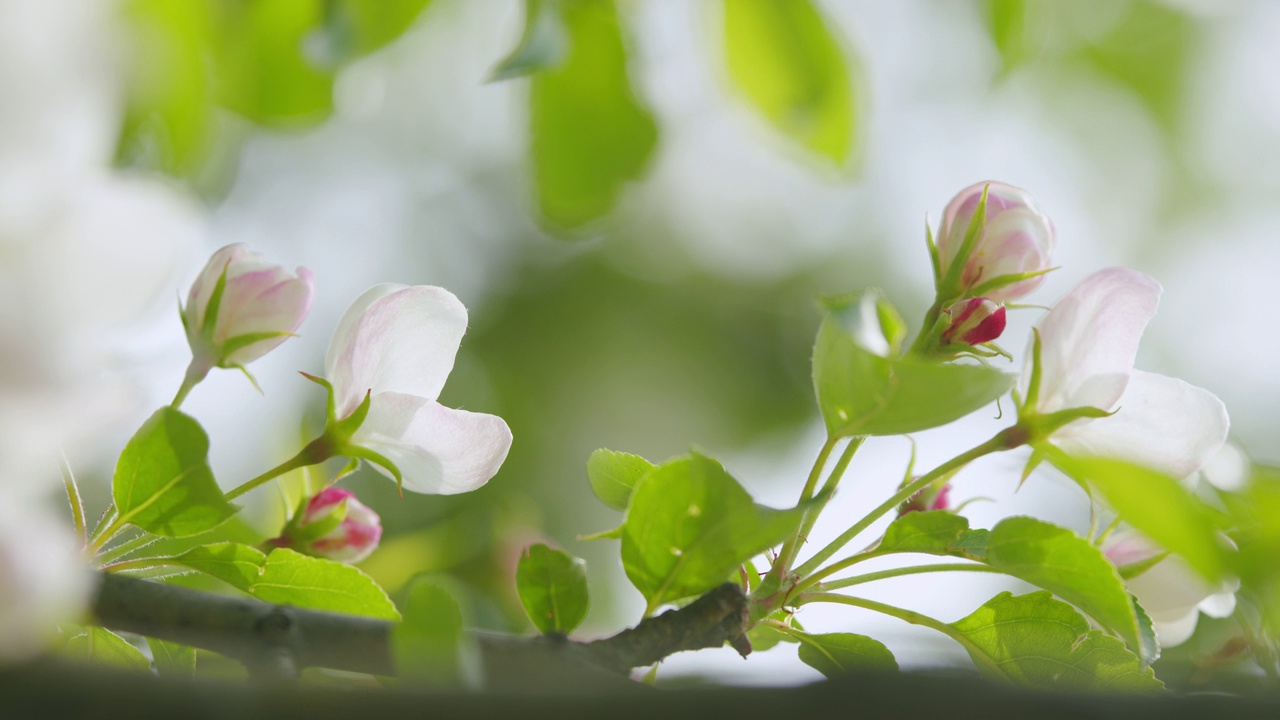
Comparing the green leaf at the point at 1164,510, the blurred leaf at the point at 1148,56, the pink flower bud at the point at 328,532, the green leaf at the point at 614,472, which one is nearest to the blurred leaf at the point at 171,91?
the pink flower bud at the point at 328,532

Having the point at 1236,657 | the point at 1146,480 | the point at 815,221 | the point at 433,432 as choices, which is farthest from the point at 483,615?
the point at 815,221

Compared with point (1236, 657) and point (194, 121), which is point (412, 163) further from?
point (1236, 657)

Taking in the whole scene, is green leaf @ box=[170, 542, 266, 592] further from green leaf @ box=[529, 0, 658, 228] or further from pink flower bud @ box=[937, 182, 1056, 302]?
green leaf @ box=[529, 0, 658, 228]

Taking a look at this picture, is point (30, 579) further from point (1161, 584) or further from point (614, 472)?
point (1161, 584)

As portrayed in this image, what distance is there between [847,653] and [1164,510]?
208 millimetres

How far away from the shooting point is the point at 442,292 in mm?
524

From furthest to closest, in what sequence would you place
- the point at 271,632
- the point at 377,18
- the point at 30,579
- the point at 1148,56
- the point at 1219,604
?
the point at 1148,56, the point at 377,18, the point at 1219,604, the point at 271,632, the point at 30,579

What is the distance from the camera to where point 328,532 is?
2.03 ft

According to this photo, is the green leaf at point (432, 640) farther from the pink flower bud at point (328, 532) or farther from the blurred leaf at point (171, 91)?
the blurred leaf at point (171, 91)

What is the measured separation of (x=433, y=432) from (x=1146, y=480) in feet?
1.02

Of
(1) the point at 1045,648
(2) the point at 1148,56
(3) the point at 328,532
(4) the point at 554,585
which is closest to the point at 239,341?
(3) the point at 328,532

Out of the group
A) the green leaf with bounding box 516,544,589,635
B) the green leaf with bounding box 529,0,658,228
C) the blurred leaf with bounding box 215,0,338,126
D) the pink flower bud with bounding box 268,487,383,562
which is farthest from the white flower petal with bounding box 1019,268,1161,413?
the blurred leaf with bounding box 215,0,338,126

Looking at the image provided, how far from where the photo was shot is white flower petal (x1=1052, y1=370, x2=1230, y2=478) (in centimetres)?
51

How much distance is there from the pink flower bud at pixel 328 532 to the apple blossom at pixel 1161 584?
0.42 meters
